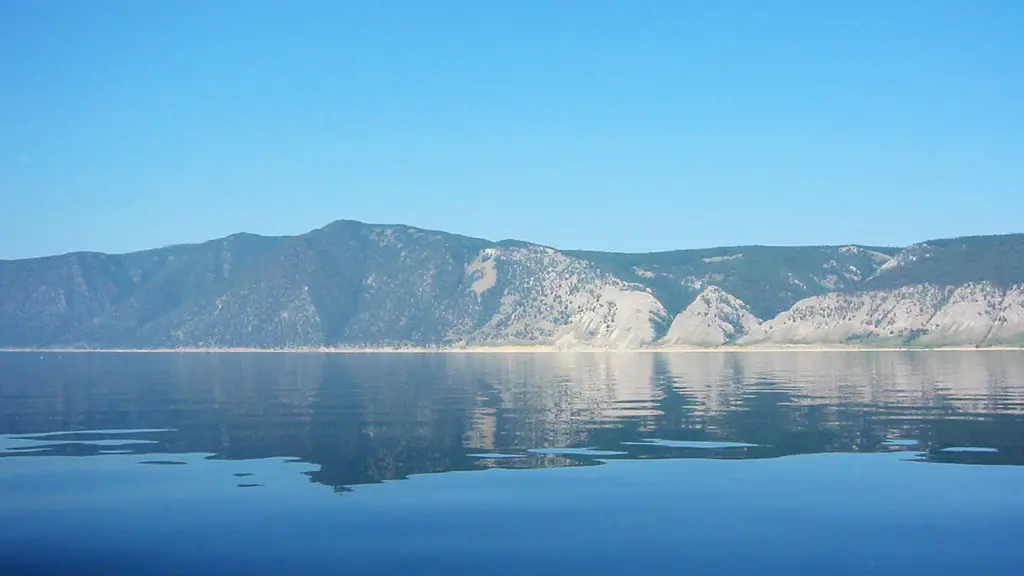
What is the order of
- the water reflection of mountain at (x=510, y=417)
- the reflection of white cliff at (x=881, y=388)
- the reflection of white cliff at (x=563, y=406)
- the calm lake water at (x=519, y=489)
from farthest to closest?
the reflection of white cliff at (x=881, y=388) → the reflection of white cliff at (x=563, y=406) → the water reflection of mountain at (x=510, y=417) → the calm lake water at (x=519, y=489)

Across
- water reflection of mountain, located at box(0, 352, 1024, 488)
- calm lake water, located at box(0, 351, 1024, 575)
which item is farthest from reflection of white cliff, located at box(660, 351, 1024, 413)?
calm lake water, located at box(0, 351, 1024, 575)

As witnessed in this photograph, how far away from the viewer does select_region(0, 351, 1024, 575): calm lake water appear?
3097cm

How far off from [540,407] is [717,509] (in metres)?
47.3

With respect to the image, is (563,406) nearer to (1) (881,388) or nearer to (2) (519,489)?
(1) (881,388)

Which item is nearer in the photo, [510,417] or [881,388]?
[510,417]

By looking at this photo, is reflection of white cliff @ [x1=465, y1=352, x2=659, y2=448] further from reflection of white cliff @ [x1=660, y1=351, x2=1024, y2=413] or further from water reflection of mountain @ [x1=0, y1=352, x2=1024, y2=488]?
reflection of white cliff @ [x1=660, y1=351, x2=1024, y2=413]

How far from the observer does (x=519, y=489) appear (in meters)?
42.9

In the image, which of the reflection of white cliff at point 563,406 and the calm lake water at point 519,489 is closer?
the calm lake water at point 519,489

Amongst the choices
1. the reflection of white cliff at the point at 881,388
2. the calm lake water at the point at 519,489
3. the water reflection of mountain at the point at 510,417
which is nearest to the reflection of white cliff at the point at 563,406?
the water reflection of mountain at the point at 510,417

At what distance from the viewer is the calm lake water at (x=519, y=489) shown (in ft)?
102

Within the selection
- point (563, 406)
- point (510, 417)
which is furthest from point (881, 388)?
point (510, 417)

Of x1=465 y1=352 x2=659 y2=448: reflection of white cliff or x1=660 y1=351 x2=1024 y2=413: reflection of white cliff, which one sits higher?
x1=465 y1=352 x2=659 y2=448: reflection of white cliff

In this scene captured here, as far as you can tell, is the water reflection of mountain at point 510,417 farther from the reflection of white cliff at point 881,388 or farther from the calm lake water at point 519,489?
the calm lake water at point 519,489

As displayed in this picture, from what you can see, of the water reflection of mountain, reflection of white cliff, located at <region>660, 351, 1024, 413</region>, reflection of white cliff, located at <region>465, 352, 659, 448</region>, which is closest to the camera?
the water reflection of mountain
